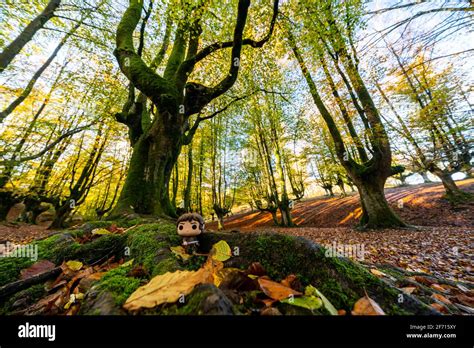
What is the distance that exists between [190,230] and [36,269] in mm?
1465

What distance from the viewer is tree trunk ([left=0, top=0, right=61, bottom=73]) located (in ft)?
15.6

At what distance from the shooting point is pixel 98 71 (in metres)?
8.79

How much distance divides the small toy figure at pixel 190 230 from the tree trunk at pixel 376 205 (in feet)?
29.3

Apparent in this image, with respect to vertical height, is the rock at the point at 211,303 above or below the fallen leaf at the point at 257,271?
above

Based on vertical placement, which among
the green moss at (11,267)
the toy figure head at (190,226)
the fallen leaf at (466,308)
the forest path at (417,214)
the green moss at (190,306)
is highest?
the toy figure head at (190,226)

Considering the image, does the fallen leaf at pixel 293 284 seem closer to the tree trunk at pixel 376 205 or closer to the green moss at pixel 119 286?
the green moss at pixel 119 286

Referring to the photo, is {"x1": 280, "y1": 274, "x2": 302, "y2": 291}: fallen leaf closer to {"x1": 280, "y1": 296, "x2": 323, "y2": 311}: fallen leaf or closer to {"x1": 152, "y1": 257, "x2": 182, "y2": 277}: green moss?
{"x1": 280, "y1": 296, "x2": 323, "y2": 311}: fallen leaf

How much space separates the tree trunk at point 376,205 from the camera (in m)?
7.74

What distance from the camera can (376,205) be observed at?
8.02 m

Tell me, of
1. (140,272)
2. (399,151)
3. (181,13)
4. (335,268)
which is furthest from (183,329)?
(399,151)

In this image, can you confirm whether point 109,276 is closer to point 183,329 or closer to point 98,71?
point 183,329

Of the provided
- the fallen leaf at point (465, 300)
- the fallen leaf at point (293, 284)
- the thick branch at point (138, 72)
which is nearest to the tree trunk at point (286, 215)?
the thick branch at point (138, 72)

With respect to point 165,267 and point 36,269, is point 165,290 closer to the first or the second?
point 165,267

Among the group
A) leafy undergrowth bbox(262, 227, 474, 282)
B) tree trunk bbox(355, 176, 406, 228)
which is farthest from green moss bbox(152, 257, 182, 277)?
tree trunk bbox(355, 176, 406, 228)
